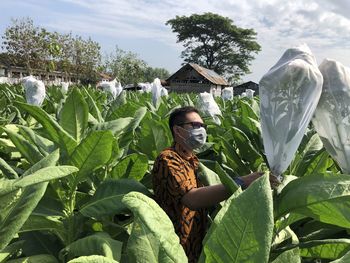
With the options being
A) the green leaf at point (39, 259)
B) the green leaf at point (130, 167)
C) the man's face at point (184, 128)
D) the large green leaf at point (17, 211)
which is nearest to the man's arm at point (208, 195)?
the green leaf at point (130, 167)

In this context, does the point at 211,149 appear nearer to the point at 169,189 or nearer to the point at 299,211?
the point at 169,189

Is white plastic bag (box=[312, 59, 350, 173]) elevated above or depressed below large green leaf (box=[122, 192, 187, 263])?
above

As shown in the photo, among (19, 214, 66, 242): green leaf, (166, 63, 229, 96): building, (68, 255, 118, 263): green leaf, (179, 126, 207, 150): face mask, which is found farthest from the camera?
(166, 63, 229, 96): building

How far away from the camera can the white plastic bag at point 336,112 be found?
1549 mm

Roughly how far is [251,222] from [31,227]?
110 centimetres

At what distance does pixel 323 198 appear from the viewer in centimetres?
130

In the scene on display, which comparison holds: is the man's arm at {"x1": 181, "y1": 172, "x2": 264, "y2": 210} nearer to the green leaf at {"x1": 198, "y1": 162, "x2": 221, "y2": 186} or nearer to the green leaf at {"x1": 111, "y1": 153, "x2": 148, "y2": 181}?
the green leaf at {"x1": 198, "y1": 162, "x2": 221, "y2": 186}

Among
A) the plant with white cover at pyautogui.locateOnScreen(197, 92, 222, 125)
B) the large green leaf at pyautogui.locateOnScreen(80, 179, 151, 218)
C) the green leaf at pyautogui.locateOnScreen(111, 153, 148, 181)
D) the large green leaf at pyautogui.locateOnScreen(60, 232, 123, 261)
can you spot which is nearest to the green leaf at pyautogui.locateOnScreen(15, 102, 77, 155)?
the large green leaf at pyautogui.locateOnScreen(80, 179, 151, 218)

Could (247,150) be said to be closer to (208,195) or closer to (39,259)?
(208,195)

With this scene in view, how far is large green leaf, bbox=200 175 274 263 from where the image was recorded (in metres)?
0.87

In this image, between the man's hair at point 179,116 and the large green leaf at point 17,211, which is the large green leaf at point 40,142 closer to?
the large green leaf at point 17,211

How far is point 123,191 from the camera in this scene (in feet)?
6.04

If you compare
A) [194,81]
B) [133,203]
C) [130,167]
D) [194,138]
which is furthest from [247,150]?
[194,81]

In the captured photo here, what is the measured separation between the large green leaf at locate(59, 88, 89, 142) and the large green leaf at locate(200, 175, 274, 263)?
1354mm
